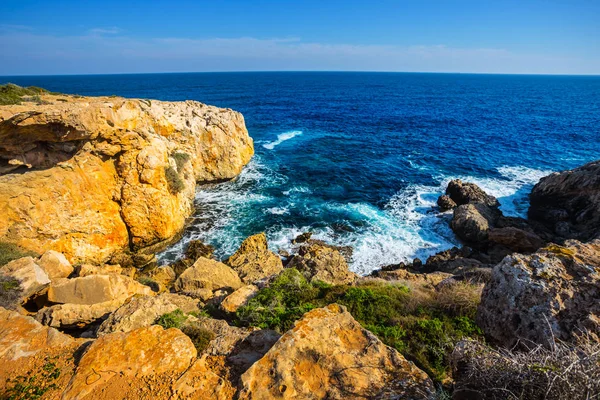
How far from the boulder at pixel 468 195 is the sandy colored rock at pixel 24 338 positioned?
26.1m

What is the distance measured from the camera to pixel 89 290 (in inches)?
417

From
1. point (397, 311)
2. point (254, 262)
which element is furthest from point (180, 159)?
point (397, 311)

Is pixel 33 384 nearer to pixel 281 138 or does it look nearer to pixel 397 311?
pixel 397 311

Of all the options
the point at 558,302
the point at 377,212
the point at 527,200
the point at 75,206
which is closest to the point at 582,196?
the point at 527,200

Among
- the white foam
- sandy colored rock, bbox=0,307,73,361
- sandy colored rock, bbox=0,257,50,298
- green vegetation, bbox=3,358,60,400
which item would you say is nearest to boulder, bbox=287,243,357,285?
sandy colored rock, bbox=0,307,73,361

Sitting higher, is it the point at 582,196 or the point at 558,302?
the point at 558,302

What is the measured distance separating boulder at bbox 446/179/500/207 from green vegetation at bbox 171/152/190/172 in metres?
24.0

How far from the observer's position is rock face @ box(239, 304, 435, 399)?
4.61 metres

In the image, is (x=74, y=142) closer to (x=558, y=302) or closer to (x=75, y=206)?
(x=75, y=206)

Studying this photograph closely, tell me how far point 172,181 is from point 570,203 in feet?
99.7

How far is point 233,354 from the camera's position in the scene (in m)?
5.93

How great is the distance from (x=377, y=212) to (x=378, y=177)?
796cm

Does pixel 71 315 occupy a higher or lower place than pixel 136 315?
lower

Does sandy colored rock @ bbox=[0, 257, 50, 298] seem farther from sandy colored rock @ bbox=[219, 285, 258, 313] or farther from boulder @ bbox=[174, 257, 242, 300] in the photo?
sandy colored rock @ bbox=[219, 285, 258, 313]
